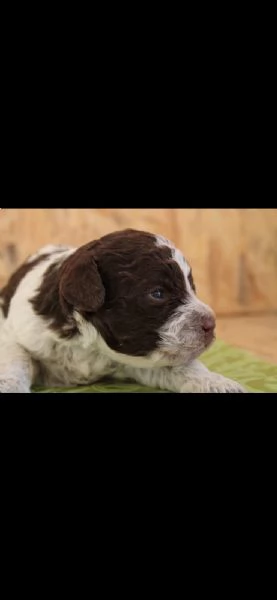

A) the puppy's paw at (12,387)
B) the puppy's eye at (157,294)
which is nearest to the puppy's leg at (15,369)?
the puppy's paw at (12,387)

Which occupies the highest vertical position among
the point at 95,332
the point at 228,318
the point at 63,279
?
the point at 63,279

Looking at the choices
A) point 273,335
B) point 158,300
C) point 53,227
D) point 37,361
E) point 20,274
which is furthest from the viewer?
point 53,227

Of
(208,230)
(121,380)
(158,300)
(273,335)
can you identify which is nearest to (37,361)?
(121,380)

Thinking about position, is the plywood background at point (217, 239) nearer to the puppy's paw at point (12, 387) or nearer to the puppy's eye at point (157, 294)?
the puppy's paw at point (12, 387)

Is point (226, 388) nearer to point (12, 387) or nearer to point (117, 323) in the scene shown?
point (117, 323)

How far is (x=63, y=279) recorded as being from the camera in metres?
3.49

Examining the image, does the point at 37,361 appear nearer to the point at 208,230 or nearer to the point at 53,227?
the point at 53,227

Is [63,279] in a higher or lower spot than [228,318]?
higher

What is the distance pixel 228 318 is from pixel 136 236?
3814mm

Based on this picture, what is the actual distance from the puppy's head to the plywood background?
3561mm

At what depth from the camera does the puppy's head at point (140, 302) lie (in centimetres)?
335

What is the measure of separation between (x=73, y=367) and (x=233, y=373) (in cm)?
106

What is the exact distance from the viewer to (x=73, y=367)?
12.3 ft

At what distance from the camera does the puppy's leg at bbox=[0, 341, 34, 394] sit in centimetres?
345
